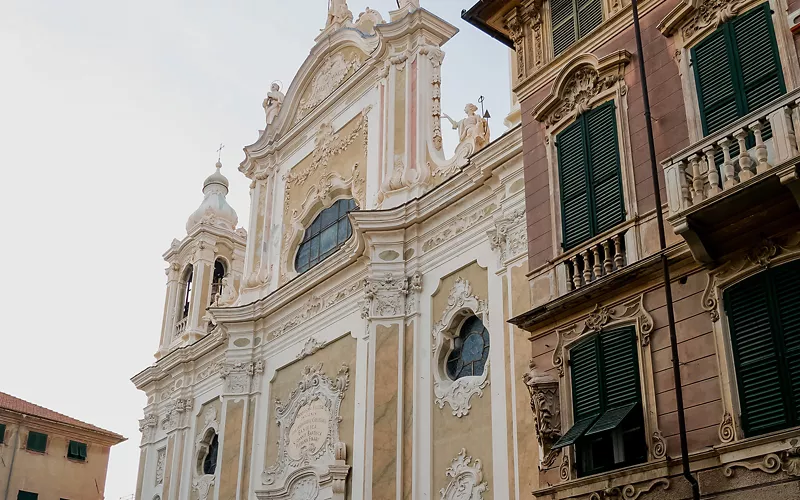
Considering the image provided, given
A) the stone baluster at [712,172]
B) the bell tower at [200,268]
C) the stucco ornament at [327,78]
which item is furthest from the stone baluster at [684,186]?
the bell tower at [200,268]

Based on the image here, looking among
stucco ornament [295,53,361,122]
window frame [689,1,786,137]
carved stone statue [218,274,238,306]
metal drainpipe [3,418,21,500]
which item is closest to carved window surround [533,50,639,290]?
window frame [689,1,786,137]

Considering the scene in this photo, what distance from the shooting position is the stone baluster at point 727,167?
27.3 feet

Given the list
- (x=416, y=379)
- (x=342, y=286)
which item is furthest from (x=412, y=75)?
(x=416, y=379)

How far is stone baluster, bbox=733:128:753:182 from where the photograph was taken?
27.0 feet

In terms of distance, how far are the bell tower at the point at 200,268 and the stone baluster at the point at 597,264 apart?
58.9ft

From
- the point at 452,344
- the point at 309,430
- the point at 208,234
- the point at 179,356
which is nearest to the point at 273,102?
the point at 208,234

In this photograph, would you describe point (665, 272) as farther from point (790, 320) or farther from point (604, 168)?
point (604, 168)

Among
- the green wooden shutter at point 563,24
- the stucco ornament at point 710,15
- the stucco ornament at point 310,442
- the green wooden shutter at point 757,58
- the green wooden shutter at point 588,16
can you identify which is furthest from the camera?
the stucco ornament at point 310,442

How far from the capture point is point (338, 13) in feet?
77.3

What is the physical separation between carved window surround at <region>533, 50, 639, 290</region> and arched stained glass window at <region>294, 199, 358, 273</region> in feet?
30.8

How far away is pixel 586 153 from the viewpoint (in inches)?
430

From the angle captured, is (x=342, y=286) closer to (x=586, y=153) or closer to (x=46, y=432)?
(x=586, y=153)

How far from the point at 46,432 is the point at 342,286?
684 inches

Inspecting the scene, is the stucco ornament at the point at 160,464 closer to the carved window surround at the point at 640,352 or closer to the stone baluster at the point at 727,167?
the carved window surround at the point at 640,352
